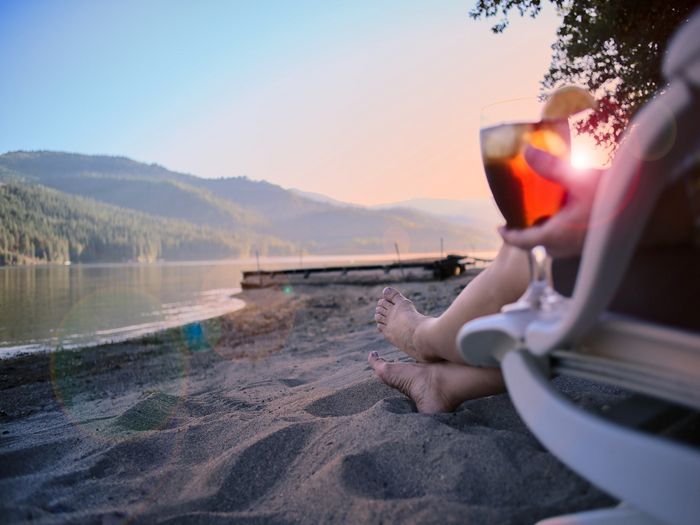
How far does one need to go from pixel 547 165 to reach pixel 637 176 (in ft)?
0.96

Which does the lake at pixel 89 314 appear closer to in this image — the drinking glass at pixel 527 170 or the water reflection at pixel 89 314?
the water reflection at pixel 89 314

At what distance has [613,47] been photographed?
863 cm

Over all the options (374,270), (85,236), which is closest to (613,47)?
(374,270)

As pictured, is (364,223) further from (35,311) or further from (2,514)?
(2,514)

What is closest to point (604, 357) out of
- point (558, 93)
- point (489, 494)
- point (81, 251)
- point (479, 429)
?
point (558, 93)

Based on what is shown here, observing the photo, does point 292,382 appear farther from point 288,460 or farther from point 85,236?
point 85,236

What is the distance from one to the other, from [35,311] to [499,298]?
608 inches

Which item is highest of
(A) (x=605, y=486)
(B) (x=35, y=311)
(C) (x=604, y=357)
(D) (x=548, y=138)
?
(D) (x=548, y=138)

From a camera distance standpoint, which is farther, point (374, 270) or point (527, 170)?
point (374, 270)

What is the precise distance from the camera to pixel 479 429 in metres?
2.10

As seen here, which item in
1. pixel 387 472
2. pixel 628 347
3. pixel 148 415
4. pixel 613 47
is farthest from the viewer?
pixel 613 47

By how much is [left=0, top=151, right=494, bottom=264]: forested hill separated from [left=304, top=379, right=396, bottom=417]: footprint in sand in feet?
79.9

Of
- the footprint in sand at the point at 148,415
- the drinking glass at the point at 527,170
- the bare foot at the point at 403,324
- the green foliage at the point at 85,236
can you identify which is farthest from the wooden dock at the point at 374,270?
the green foliage at the point at 85,236

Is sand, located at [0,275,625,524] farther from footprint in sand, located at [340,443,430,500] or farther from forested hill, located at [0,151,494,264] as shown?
forested hill, located at [0,151,494,264]
